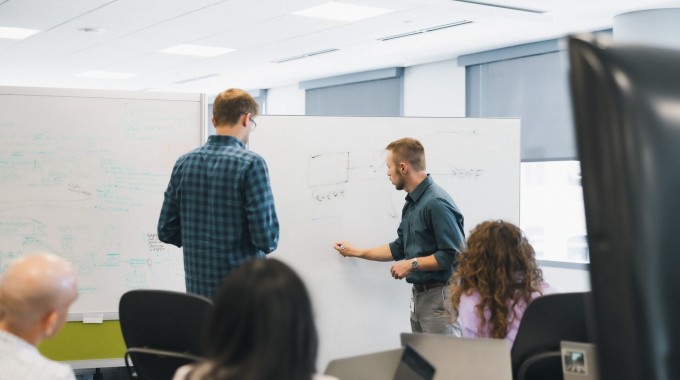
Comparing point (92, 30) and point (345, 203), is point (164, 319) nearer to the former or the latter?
A: point (345, 203)

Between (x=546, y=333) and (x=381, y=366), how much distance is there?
543 mm

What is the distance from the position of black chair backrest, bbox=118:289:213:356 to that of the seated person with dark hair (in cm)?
117

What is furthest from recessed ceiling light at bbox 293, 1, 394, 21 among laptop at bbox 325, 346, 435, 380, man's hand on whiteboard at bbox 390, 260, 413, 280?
laptop at bbox 325, 346, 435, 380

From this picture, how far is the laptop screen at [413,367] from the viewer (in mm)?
1055

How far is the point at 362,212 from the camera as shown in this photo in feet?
12.8

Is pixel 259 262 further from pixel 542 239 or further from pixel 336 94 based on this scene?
pixel 336 94

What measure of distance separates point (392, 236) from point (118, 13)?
3149mm

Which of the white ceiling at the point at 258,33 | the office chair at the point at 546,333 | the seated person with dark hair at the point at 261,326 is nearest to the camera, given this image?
the seated person with dark hair at the point at 261,326

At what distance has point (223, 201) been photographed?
255 cm

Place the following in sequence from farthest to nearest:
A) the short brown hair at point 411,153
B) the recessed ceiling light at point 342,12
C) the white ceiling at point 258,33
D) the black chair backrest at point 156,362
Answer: the recessed ceiling light at point 342,12
the white ceiling at point 258,33
the short brown hair at point 411,153
the black chair backrest at point 156,362

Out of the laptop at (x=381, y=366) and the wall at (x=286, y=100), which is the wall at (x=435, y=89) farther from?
the laptop at (x=381, y=366)

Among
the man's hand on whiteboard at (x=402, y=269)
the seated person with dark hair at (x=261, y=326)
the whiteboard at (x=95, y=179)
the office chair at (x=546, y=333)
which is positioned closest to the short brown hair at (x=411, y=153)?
the man's hand on whiteboard at (x=402, y=269)

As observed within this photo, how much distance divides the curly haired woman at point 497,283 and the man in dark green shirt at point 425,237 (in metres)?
1.10

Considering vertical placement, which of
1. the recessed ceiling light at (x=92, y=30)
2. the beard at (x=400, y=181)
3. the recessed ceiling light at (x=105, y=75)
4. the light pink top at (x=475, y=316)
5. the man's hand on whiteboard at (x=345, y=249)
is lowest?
the light pink top at (x=475, y=316)
